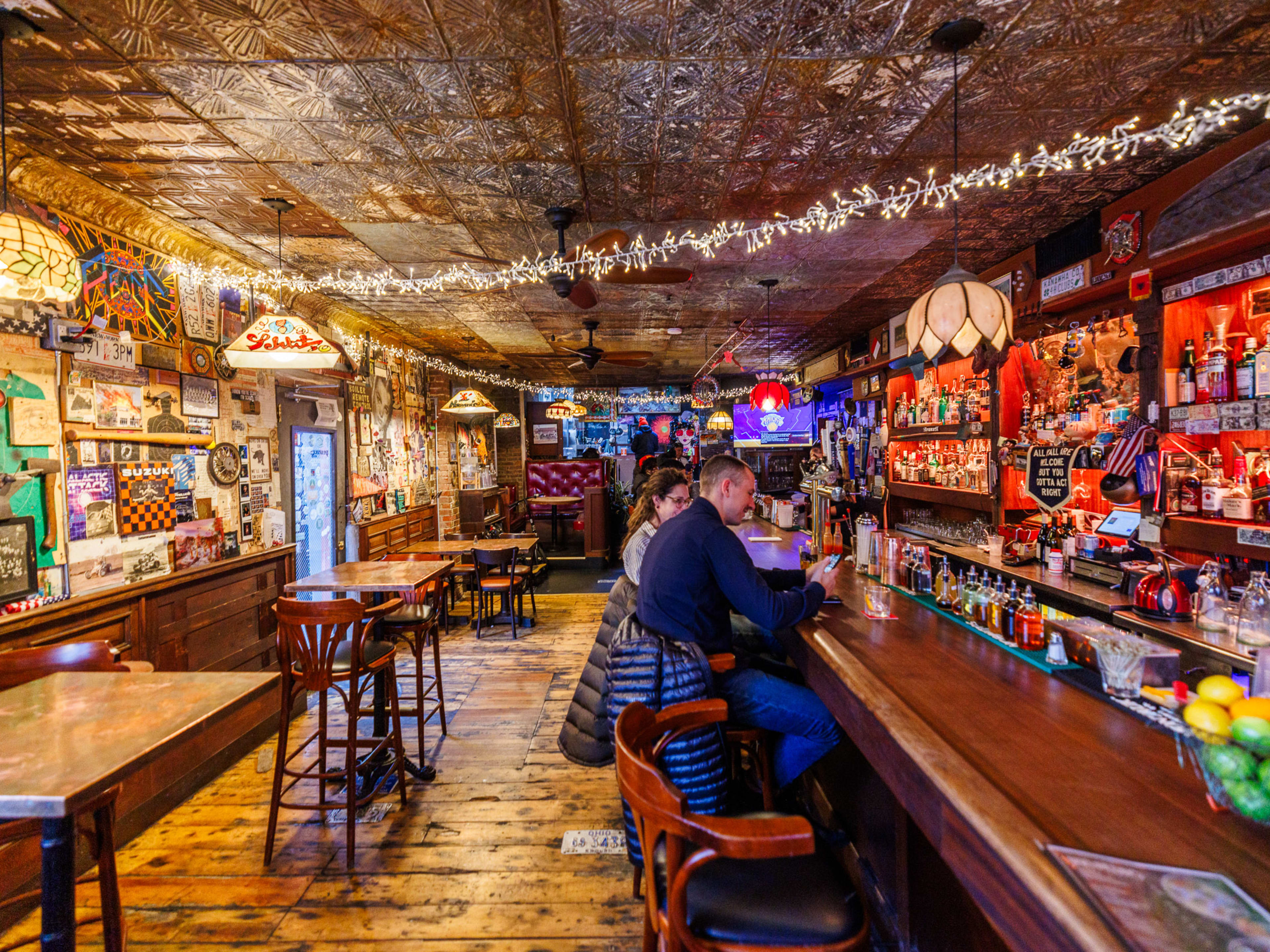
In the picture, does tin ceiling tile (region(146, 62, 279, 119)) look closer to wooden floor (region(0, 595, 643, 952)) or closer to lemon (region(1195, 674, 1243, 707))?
wooden floor (region(0, 595, 643, 952))

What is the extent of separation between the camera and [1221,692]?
1227 millimetres

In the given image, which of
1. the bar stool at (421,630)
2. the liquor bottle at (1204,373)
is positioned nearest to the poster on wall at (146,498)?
the bar stool at (421,630)

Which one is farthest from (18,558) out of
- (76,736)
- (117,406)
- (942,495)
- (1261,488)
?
(942,495)

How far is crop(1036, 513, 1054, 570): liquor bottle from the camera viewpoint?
350cm

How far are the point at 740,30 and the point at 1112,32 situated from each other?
58.1 inches

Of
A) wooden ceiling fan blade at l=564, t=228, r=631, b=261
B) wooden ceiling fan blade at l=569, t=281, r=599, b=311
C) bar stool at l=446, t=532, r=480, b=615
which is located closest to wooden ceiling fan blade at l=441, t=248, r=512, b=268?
wooden ceiling fan blade at l=569, t=281, r=599, b=311

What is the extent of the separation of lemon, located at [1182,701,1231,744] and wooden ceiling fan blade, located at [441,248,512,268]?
469cm

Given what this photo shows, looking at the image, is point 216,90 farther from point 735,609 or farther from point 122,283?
point 735,609

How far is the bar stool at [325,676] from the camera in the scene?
2855mm

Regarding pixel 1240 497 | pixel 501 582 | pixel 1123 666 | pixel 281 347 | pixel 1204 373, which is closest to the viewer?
pixel 1123 666

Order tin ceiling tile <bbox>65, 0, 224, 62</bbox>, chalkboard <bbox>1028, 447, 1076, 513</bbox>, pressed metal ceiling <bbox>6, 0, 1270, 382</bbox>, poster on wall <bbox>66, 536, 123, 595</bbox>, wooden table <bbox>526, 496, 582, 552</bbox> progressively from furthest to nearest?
wooden table <bbox>526, 496, 582, 552</bbox> < chalkboard <bbox>1028, 447, 1076, 513</bbox> < poster on wall <bbox>66, 536, 123, 595</bbox> < pressed metal ceiling <bbox>6, 0, 1270, 382</bbox> < tin ceiling tile <bbox>65, 0, 224, 62</bbox>

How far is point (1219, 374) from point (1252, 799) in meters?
3.48

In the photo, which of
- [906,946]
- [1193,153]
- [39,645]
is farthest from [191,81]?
[1193,153]

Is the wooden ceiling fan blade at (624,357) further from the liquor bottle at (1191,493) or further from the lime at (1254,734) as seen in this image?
the lime at (1254,734)
